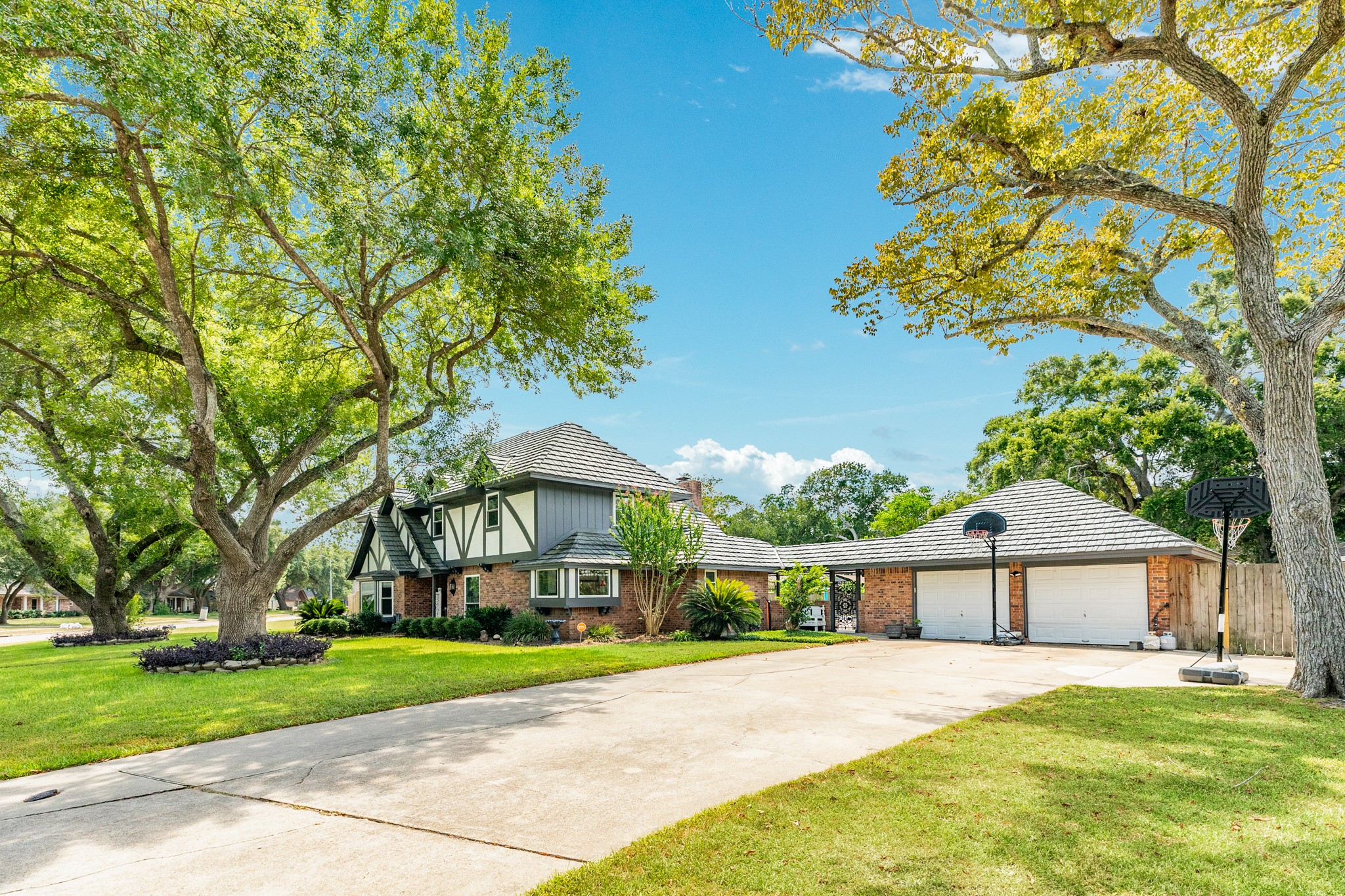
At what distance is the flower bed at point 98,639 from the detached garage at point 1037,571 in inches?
950

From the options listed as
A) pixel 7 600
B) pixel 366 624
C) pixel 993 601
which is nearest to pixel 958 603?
pixel 993 601

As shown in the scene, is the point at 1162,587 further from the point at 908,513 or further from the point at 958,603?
the point at 908,513

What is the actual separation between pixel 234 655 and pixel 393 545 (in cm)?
1420

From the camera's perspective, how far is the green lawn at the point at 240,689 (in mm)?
7605

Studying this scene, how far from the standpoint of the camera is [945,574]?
68.1ft

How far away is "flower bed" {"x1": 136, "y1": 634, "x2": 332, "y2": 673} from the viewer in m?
13.2

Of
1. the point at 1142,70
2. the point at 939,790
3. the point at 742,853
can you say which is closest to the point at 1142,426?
the point at 1142,70

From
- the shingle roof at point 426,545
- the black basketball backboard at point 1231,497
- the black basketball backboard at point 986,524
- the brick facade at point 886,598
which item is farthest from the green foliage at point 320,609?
the black basketball backboard at point 1231,497

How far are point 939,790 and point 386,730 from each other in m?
5.74

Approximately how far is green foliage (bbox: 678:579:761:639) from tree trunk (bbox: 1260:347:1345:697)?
1227cm

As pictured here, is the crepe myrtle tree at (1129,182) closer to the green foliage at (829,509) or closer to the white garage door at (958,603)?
the white garage door at (958,603)

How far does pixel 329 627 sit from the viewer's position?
25.1 metres

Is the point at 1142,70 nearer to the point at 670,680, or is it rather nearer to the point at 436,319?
the point at 670,680

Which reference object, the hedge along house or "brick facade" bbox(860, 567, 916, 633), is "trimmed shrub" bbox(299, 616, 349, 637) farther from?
"brick facade" bbox(860, 567, 916, 633)
